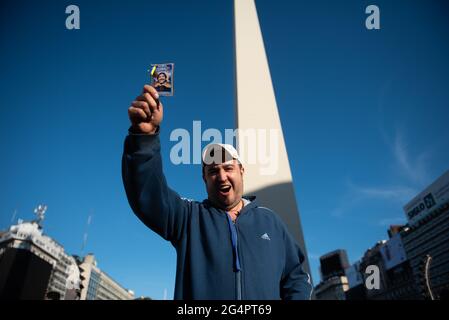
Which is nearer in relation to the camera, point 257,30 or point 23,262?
point 257,30

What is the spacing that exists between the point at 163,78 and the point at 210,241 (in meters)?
0.88

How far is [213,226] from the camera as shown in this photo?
1525mm

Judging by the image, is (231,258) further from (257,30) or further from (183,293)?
(257,30)

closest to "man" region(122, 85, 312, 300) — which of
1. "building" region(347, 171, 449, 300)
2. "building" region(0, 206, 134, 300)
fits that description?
"building" region(0, 206, 134, 300)

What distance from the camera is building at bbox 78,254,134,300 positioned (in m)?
83.4

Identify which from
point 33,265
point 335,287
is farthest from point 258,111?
point 335,287

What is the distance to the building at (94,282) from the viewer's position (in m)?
83.4

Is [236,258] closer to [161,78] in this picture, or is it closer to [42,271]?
[161,78]

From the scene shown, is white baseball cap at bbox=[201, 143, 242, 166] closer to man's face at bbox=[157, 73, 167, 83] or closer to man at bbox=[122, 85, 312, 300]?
man at bbox=[122, 85, 312, 300]

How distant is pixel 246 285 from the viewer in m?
1.30
